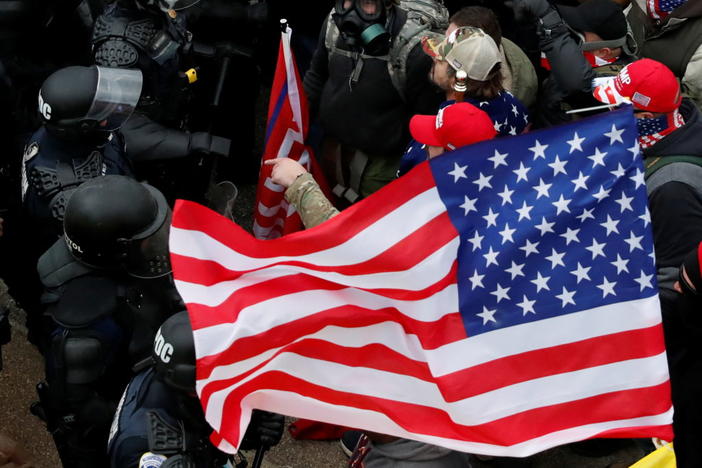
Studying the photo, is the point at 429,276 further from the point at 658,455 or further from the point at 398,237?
the point at 658,455

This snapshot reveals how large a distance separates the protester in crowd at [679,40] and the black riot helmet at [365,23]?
5.70 ft

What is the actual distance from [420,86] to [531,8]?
84 cm

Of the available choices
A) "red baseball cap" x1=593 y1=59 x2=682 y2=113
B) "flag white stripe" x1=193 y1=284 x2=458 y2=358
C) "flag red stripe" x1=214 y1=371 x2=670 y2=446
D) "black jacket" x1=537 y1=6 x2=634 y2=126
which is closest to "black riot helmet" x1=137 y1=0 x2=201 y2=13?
"black jacket" x1=537 y1=6 x2=634 y2=126

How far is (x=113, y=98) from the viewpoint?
4.57 metres

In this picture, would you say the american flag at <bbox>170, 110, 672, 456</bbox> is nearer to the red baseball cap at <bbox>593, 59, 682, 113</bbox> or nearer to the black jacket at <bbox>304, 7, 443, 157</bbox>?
the red baseball cap at <bbox>593, 59, 682, 113</bbox>

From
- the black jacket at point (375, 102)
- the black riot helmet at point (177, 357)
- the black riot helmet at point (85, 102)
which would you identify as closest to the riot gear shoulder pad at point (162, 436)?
the black riot helmet at point (177, 357)

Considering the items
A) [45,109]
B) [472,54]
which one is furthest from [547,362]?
[45,109]

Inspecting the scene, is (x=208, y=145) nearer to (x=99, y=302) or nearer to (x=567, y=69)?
(x=99, y=302)

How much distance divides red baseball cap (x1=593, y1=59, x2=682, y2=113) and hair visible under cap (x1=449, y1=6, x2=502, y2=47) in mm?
823

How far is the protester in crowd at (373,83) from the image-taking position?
473cm

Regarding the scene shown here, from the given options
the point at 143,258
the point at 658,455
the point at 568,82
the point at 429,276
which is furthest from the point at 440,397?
the point at 568,82

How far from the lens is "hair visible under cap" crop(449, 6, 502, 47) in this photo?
490 centimetres

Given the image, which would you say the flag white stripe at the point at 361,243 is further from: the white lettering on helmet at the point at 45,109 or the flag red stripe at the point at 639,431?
the white lettering on helmet at the point at 45,109

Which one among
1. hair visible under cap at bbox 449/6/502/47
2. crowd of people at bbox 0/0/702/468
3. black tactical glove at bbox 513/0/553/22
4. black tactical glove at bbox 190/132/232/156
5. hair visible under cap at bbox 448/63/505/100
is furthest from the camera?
black tactical glove at bbox 190/132/232/156
